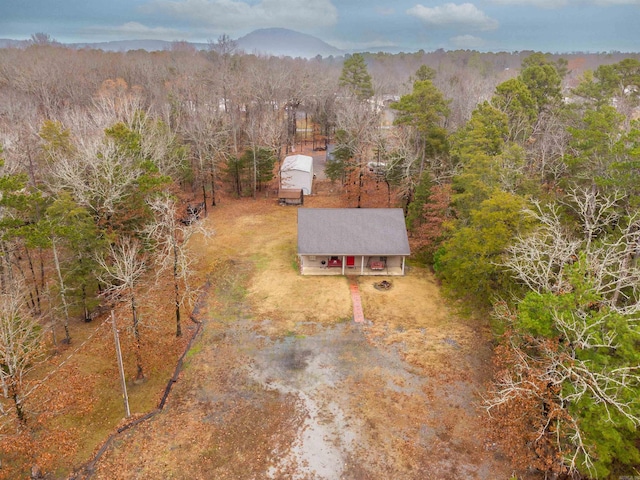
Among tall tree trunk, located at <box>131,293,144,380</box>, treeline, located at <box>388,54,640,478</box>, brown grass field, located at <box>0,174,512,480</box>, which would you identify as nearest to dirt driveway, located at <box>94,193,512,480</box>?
brown grass field, located at <box>0,174,512,480</box>

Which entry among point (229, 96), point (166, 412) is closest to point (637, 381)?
point (166, 412)

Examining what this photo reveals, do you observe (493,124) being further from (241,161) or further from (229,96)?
(229,96)

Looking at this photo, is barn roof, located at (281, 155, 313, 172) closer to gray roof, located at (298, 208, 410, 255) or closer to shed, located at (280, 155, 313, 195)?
shed, located at (280, 155, 313, 195)

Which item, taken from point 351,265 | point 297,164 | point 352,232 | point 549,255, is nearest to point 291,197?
point 297,164

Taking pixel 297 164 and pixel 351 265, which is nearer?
pixel 351 265

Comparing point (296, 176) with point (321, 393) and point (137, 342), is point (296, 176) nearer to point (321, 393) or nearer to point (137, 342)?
point (137, 342)

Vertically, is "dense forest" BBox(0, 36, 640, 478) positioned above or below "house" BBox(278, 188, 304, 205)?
above
